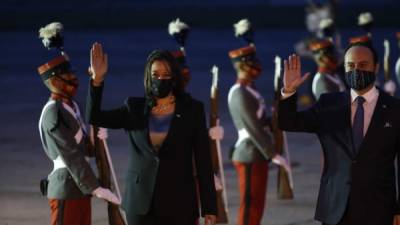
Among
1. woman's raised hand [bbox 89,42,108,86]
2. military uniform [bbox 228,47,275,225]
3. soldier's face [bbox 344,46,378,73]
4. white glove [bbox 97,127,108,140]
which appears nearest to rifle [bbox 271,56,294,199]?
military uniform [bbox 228,47,275,225]

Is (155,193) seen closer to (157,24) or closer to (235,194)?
(235,194)

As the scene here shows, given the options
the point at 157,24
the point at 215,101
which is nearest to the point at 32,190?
the point at 215,101

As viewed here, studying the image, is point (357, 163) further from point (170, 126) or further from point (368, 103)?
point (170, 126)

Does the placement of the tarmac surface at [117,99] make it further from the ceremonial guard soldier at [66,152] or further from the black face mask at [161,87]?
the black face mask at [161,87]

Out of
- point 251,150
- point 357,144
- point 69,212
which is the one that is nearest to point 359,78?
point 357,144

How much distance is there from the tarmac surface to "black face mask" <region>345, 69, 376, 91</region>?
511 centimetres

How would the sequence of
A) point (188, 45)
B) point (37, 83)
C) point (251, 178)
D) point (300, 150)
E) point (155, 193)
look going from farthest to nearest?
point (188, 45), point (37, 83), point (300, 150), point (251, 178), point (155, 193)

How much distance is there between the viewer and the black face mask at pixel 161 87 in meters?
7.61

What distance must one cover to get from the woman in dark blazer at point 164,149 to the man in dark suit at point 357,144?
0.65m

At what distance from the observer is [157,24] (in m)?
50.8

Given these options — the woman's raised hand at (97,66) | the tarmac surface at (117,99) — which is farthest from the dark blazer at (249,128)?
the woman's raised hand at (97,66)

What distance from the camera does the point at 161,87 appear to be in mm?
7605

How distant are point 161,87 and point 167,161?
51 centimetres

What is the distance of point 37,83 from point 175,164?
2231 cm
